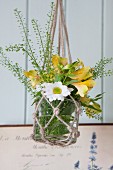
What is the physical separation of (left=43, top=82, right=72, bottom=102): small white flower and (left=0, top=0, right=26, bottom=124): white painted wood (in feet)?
0.97

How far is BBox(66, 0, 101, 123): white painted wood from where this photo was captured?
44.6 inches

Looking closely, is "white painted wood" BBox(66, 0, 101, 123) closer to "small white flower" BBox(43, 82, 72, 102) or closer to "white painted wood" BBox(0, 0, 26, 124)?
"white painted wood" BBox(0, 0, 26, 124)

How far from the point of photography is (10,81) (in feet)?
3.60

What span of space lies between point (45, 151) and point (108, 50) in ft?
1.31

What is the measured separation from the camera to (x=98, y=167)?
3.59 feet

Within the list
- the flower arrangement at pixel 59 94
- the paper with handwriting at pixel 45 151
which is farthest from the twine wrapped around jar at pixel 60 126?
the paper with handwriting at pixel 45 151

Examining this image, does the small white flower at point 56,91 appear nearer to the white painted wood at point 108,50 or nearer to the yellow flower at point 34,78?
the yellow flower at point 34,78

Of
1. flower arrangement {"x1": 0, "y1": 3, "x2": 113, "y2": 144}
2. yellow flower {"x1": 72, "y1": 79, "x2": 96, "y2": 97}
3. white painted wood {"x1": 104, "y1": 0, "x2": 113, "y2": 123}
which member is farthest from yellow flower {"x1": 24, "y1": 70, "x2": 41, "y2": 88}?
white painted wood {"x1": 104, "y1": 0, "x2": 113, "y2": 123}

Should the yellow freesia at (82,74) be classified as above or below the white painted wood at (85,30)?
below

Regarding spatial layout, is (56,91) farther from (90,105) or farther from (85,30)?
(85,30)

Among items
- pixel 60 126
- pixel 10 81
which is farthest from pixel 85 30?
pixel 60 126

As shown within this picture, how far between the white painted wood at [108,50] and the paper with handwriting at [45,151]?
0.20 ft

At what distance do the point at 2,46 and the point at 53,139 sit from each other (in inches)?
16.0

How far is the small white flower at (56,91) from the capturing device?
80 centimetres
